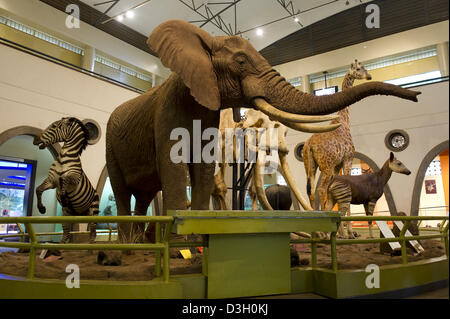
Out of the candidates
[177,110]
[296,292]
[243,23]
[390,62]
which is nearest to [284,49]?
[243,23]

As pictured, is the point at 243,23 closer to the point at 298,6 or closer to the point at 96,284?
the point at 298,6

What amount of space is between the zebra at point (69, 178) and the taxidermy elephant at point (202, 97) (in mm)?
1069

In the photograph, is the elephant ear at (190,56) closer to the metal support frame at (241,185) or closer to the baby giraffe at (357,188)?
the metal support frame at (241,185)

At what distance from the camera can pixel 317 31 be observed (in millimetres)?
13039

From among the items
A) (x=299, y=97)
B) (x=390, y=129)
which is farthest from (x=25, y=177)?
(x=390, y=129)

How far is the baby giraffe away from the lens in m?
5.43

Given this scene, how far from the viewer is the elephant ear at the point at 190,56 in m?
2.72

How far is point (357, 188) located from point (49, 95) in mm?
7641

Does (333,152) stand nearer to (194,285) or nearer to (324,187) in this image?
(324,187)

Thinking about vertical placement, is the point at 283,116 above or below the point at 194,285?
above

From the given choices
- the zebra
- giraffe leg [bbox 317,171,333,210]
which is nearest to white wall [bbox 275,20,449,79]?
giraffe leg [bbox 317,171,333,210]

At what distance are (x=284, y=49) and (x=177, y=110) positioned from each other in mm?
11618

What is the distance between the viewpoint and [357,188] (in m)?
5.63

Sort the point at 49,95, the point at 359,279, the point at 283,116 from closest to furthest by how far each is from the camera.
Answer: the point at 359,279 < the point at 283,116 < the point at 49,95
